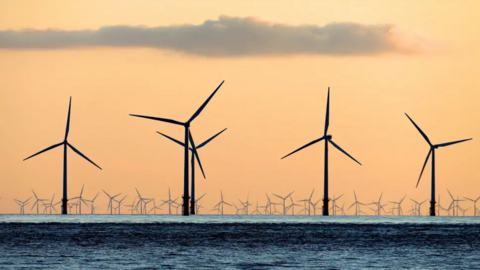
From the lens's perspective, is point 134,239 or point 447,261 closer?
point 447,261

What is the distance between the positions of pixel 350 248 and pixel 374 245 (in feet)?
29.7

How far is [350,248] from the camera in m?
127

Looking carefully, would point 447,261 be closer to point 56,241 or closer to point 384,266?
point 384,266

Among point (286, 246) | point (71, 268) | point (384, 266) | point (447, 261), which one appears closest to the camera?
point (71, 268)

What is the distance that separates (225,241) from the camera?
14625 cm

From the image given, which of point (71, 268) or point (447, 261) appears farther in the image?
point (447, 261)

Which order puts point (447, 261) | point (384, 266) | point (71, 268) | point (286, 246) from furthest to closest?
point (286, 246)
point (447, 261)
point (384, 266)
point (71, 268)

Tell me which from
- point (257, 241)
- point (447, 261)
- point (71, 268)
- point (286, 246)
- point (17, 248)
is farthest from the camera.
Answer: point (257, 241)

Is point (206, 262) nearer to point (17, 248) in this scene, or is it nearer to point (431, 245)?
point (17, 248)

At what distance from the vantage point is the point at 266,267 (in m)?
91.6

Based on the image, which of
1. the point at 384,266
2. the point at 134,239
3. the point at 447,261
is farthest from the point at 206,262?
the point at 134,239

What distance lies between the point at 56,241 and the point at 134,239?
1333 cm

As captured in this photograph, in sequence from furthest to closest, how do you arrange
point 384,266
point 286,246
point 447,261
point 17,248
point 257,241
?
point 257,241
point 286,246
point 17,248
point 447,261
point 384,266

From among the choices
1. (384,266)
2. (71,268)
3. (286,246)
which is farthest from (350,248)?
(71,268)
